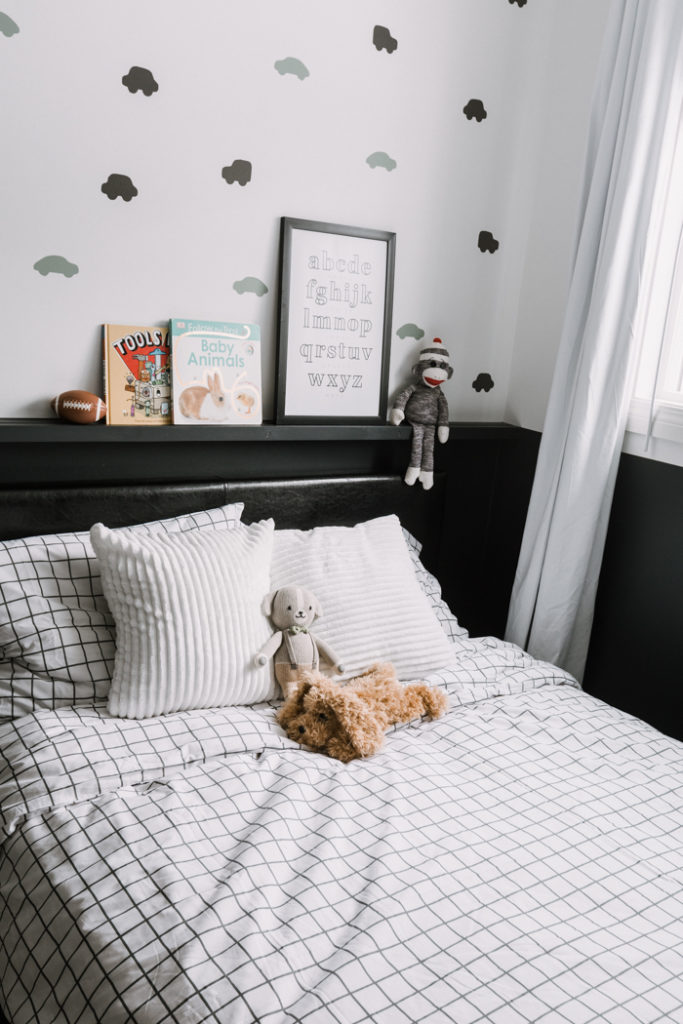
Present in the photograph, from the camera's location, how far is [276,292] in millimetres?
2299

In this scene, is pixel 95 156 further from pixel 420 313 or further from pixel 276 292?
pixel 420 313

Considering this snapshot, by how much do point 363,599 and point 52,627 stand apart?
0.71 meters

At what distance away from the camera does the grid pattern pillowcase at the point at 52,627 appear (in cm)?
176

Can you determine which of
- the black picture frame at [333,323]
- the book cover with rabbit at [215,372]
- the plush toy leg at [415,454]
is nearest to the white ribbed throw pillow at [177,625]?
the book cover with rabbit at [215,372]

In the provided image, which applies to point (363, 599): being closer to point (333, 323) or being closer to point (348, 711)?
point (348, 711)

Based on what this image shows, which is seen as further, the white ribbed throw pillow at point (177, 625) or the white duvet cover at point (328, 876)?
the white ribbed throw pillow at point (177, 625)

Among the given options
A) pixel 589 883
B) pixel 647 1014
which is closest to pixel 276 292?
pixel 589 883

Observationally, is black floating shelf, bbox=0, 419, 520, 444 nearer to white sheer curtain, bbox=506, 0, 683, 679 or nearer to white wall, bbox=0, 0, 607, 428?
white wall, bbox=0, 0, 607, 428

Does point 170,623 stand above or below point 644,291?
below

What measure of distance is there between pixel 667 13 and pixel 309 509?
1.53m

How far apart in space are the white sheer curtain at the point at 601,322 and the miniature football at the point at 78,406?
1237mm

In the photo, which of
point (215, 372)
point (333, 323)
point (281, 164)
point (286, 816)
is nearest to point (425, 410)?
point (333, 323)

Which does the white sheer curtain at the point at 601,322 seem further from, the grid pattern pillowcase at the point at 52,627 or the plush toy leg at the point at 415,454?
the grid pattern pillowcase at the point at 52,627

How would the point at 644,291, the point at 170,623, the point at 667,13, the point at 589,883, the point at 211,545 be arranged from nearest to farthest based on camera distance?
the point at 589,883 < the point at 170,623 < the point at 211,545 < the point at 667,13 < the point at 644,291
